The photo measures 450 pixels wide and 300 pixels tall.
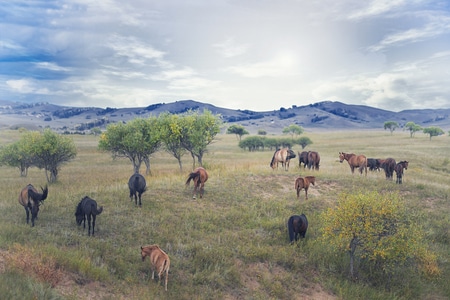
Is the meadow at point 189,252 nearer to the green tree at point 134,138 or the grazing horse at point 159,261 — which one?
the grazing horse at point 159,261

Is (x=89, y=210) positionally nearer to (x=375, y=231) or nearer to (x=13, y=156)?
(x=375, y=231)

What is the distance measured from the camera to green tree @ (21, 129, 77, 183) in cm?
2969

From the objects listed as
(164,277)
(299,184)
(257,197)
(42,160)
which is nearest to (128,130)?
(42,160)

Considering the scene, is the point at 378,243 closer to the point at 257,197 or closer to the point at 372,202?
the point at 372,202

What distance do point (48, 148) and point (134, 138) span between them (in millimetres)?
8378

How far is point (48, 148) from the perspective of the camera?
3009 cm

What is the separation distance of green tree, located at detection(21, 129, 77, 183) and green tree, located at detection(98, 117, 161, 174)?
13.4ft

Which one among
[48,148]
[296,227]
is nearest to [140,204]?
[296,227]

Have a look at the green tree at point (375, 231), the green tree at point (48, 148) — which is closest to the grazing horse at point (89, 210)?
the green tree at point (375, 231)

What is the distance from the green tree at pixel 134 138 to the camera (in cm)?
3288

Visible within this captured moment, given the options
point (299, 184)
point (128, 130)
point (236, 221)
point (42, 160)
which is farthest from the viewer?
point (128, 130)

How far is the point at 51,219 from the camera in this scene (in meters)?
14.0

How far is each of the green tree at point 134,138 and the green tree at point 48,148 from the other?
410 cm

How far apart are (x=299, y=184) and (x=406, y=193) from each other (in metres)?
9.19
